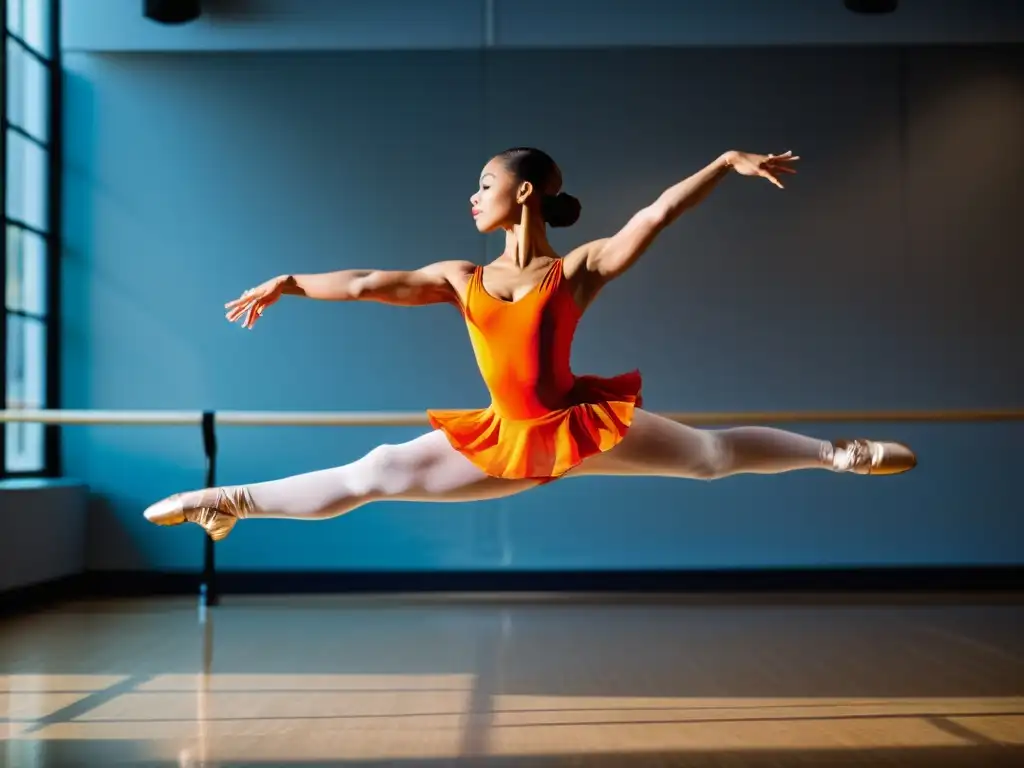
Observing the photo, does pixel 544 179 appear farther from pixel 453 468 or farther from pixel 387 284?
pixel 453 468

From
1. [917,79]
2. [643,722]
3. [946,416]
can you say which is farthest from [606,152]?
[643,722]

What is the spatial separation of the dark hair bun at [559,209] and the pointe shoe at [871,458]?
85cm

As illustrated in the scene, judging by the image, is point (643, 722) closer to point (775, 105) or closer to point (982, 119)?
point (775, 105)

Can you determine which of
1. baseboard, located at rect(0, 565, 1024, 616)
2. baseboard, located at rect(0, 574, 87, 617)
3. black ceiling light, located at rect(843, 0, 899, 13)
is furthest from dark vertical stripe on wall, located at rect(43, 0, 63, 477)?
black ceiling light, located at rect(843, 0, 899, 13)

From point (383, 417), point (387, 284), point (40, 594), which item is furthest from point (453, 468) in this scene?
point (40, 594)

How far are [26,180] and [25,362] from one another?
0.89 metres

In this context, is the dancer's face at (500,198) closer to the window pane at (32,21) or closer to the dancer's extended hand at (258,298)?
the dancer's extended hand at (258,298)

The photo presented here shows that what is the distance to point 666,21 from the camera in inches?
218

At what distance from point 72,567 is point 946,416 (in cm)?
408

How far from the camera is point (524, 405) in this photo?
252 cm

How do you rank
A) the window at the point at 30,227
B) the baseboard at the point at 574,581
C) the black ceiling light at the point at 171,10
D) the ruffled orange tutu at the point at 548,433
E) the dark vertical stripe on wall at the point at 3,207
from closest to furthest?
the ruffled orange tutu at the point at 548,433 → the dark vertical stripe on wall at the point at 3,207 → the window at the point at 30,227 → the black ceiling light at the point at 171,10 → the baseboard at the point at 574,581

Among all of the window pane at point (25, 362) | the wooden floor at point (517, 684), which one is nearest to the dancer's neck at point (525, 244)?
the wooden floor at point (517, 684)

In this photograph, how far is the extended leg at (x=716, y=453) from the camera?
8.08 feet

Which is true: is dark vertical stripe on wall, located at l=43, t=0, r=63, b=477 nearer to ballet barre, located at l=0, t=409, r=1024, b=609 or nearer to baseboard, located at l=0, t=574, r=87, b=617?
baseboard, located at l=0, t=574, r=87, b=617
